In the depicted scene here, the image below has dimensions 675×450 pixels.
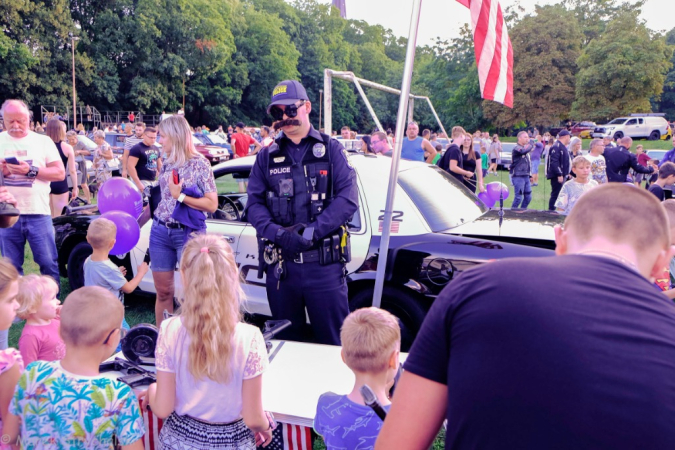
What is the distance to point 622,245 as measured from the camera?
1.26m

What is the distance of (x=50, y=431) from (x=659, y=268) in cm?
202

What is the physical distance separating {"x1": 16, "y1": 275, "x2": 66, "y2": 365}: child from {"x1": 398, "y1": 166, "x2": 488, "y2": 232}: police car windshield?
2.51m

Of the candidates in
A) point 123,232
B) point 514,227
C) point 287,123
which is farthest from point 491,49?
point 123,232

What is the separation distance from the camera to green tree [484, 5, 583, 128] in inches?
1468

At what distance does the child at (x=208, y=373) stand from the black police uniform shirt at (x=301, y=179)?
1.15 m

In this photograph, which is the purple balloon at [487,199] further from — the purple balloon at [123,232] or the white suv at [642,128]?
the white suv at [642,128]

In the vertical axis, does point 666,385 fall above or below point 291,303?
above

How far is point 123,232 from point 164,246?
0.48 metres

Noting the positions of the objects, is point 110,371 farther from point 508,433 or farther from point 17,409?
point 508,433

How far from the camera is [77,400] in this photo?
2.04 metres

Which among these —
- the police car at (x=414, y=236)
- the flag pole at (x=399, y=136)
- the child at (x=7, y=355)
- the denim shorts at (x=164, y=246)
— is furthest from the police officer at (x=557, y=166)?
the child at (x=7, y=355)

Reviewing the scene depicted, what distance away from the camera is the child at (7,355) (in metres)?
2.24

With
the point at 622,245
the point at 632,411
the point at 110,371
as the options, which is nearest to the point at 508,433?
the point at 632,411

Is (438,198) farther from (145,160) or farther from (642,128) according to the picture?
(642,128)
